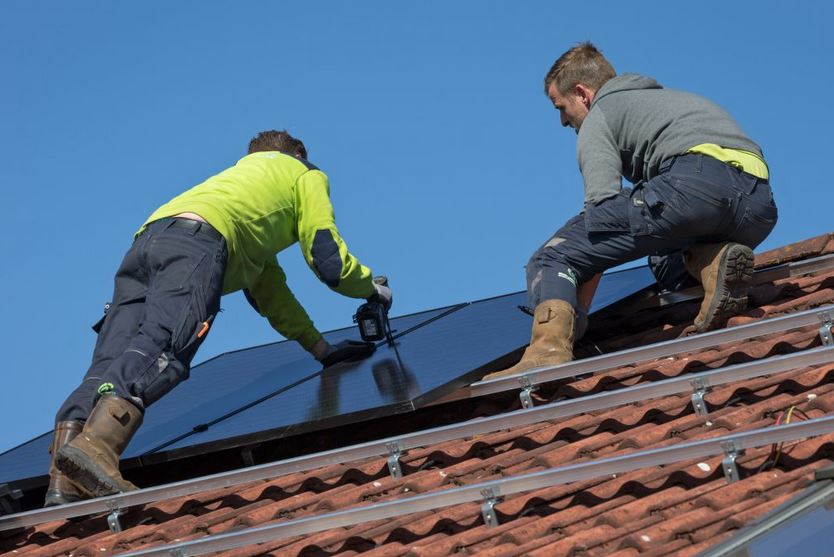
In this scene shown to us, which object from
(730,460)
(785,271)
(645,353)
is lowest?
(730,460)

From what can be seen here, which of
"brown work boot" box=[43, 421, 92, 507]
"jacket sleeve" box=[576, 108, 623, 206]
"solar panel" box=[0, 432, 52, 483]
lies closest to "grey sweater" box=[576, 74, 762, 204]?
"jacket sleeve" box=[576, 108, 623, 206]

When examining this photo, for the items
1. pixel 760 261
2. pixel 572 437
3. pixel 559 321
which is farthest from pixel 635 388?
pixel 760 261

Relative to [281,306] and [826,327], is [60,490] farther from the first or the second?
[826,327]

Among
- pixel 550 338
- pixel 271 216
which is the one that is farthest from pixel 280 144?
pixel 550 338

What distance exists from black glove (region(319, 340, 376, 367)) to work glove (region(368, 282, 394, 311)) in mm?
229

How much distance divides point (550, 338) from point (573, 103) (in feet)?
3.90

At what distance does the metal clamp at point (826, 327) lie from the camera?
493cm

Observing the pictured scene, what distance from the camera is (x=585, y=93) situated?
6051 mm

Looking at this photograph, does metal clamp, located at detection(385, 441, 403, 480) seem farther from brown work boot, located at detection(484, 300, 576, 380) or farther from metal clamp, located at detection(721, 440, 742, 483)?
metal clamp, located at detection(721, 440, 742, 483)

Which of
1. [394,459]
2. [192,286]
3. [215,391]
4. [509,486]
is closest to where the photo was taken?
[509,486]

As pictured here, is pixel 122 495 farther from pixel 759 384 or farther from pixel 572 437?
pixel 759 384

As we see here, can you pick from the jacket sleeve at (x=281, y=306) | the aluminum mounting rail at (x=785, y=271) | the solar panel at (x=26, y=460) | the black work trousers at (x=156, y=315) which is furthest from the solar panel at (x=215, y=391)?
the aluminum mounting rail at (x=785, y=271)

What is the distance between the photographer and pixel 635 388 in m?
4.67

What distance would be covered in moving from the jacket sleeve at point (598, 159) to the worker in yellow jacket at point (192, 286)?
131 cm
